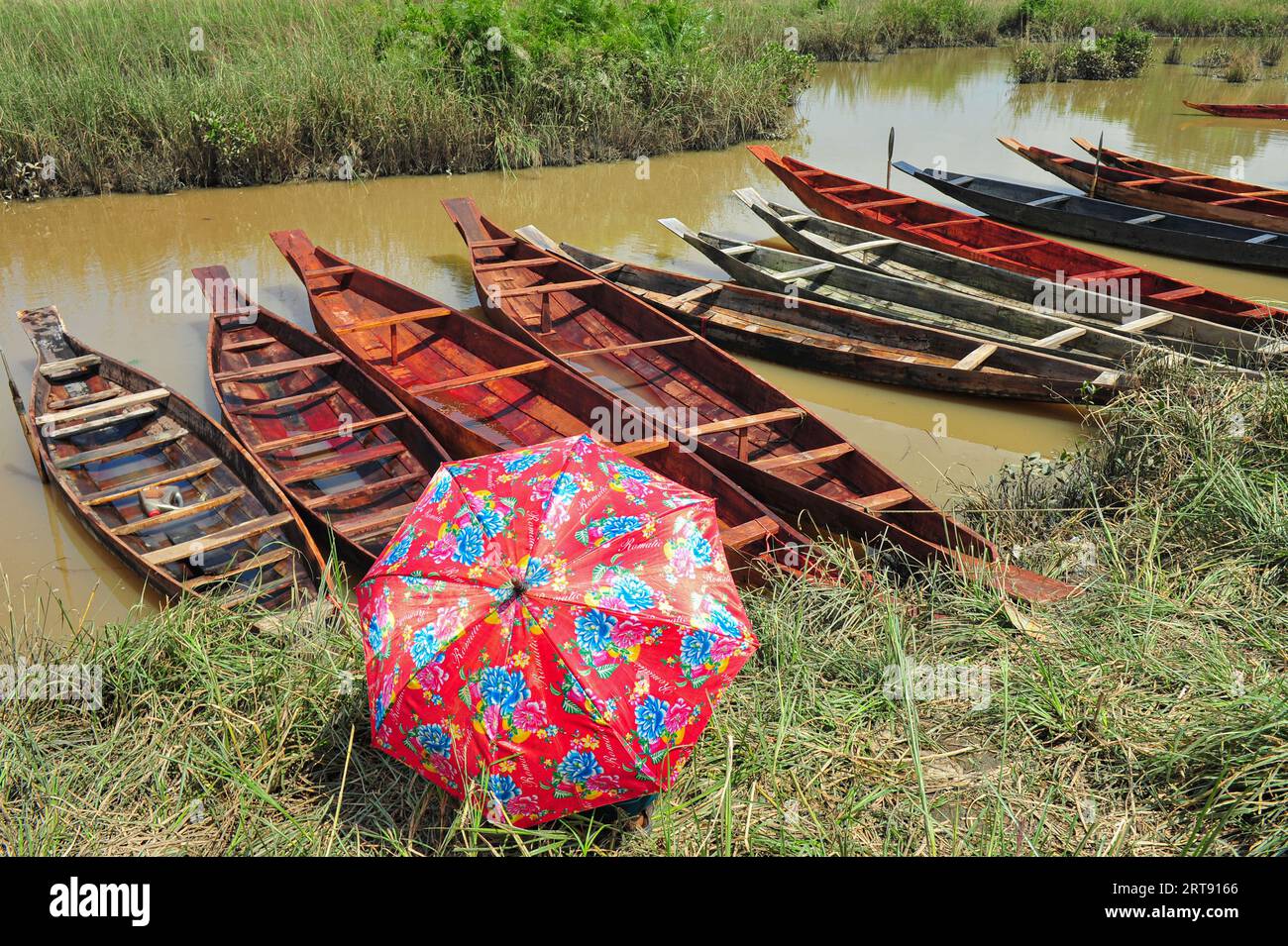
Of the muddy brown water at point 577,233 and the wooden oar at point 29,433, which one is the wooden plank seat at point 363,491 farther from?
the wooden oar at point 29,433

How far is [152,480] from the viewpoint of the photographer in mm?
5680

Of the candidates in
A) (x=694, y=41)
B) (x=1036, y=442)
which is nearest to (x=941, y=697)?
(x=1036, y=442)

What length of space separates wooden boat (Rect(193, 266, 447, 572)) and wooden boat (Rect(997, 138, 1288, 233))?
10.0 metres

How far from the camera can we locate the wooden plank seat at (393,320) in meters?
7.22

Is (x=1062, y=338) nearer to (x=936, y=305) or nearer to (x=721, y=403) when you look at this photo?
(x=936, y=305)

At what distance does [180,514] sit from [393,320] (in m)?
2.51

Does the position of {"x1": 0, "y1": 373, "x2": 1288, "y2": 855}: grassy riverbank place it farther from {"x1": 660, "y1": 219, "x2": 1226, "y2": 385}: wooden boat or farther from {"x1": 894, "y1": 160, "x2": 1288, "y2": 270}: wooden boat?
{"x1": 894, "y1": 160, "x2": 1288, "y2": 270}: wooden boat

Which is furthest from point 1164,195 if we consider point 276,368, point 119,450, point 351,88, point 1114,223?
point 119,450

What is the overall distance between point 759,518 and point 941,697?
5.85 ft

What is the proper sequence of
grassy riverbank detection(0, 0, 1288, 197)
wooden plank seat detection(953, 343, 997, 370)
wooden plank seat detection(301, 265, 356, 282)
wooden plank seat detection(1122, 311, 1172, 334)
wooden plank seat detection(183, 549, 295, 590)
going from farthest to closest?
grassy riverbank detection(0, 0, 1288, 197) → wooden plank seat detection(301, 265, 356, 282) → wooden plank seat detection(1122, 311, 1172, 334) → wooden plank seat detection(953, 343, 997, 370) → wooden plank seat detection(183, 549, 295, 590)

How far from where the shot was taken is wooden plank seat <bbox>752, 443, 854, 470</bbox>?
18.4ft

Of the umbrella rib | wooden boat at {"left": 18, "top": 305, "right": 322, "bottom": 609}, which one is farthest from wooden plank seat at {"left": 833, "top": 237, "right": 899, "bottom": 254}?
the umbrella rib

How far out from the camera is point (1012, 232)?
978 cm

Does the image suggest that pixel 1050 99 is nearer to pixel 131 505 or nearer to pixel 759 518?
pixel 759 518
